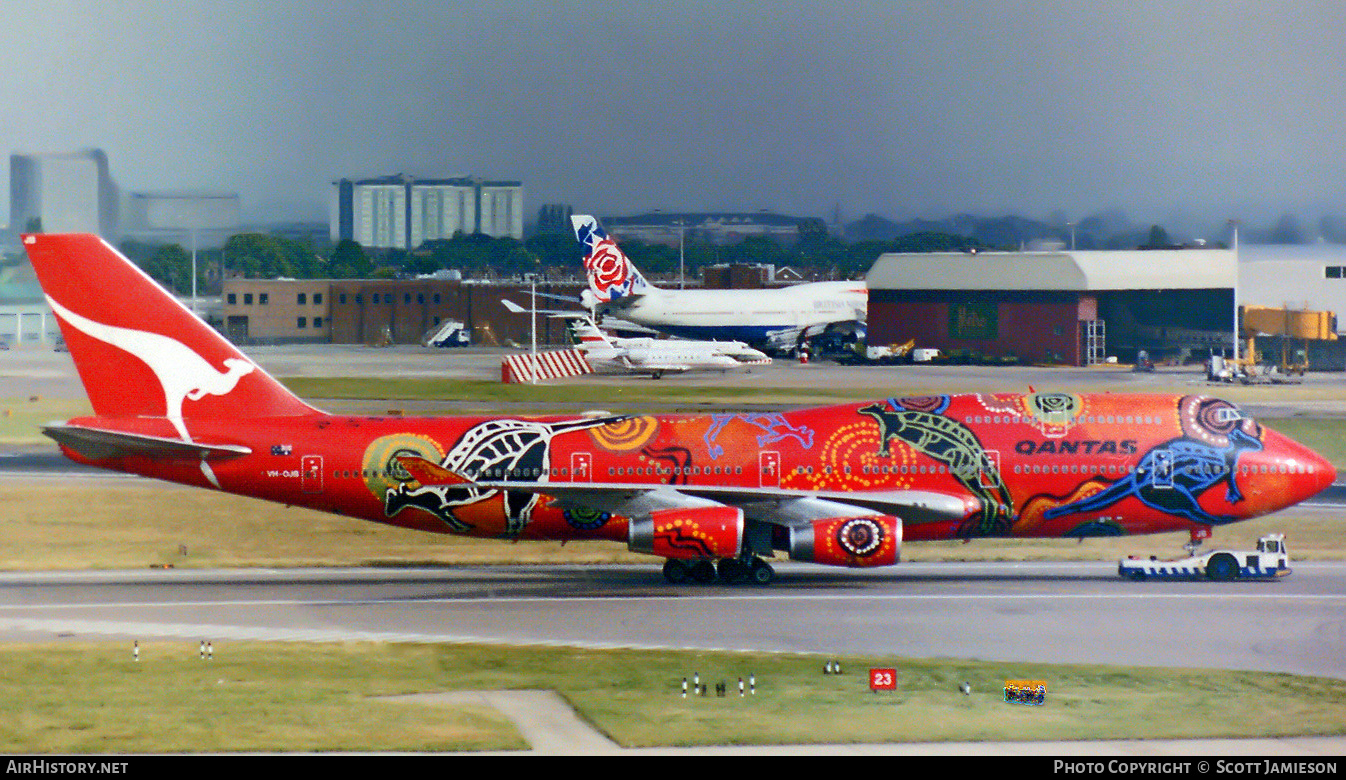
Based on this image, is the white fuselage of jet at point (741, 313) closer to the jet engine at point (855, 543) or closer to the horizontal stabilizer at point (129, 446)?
the horizontal stabilizer at point (129, 446)

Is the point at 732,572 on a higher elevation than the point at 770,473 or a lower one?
lower

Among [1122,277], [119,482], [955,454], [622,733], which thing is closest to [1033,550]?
[955,454]

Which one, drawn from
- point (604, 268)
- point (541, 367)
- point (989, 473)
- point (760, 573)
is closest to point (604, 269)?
point (604, 268)

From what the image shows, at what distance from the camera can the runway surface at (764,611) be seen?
3334 centimetres

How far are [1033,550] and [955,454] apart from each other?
8.65 metres

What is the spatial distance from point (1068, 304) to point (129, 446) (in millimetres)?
100912

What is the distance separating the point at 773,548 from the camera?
41.1m

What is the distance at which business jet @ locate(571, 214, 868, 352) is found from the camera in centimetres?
14462

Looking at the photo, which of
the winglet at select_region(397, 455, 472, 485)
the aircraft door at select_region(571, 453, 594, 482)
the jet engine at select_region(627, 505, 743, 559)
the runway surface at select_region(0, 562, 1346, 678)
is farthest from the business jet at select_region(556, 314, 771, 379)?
the jet engine at select_region(627, 505, 743, 559)

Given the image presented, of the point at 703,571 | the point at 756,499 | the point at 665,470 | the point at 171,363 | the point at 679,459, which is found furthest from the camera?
the point at 171,363

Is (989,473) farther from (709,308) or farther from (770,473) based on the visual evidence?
(709,308)

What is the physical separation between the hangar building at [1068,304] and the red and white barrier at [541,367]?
117ft

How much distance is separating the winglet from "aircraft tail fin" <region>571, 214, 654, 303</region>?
341 feet

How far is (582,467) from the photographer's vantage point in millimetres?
41375
